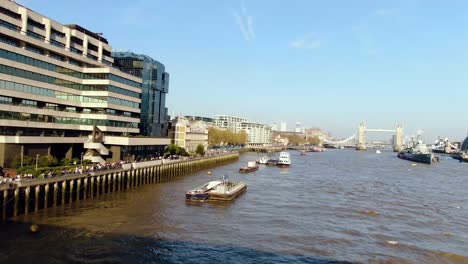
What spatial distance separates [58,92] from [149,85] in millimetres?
39772

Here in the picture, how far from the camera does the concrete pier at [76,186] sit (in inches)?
1478

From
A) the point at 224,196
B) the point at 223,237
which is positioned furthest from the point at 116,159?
the point at 223,237

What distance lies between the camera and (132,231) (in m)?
35.3

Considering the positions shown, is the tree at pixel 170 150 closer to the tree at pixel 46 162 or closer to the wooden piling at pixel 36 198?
the tree at pixel 46 162

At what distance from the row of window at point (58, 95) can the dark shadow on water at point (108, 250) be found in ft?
89.7

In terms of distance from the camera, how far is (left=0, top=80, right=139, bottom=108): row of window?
55750mm

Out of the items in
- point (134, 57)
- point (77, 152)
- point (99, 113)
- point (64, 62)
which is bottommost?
point (77, 152)

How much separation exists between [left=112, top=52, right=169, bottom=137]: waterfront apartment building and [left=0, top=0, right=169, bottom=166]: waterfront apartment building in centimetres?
1542

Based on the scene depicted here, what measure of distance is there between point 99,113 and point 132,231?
41692mm

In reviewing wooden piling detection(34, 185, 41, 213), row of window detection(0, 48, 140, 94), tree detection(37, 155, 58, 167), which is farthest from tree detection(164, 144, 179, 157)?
wooden piling detection(34, 185, 41, 213)

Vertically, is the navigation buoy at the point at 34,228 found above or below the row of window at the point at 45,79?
below

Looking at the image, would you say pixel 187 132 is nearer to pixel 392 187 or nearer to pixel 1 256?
pixel 392 187

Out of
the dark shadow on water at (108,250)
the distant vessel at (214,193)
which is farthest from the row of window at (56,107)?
the dark shadow on water at (108,250)

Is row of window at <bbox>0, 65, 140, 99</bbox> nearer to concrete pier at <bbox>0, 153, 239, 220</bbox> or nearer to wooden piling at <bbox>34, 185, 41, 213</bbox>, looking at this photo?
concrete pier at <bbox>0, 153, 239, 220</bbox>
